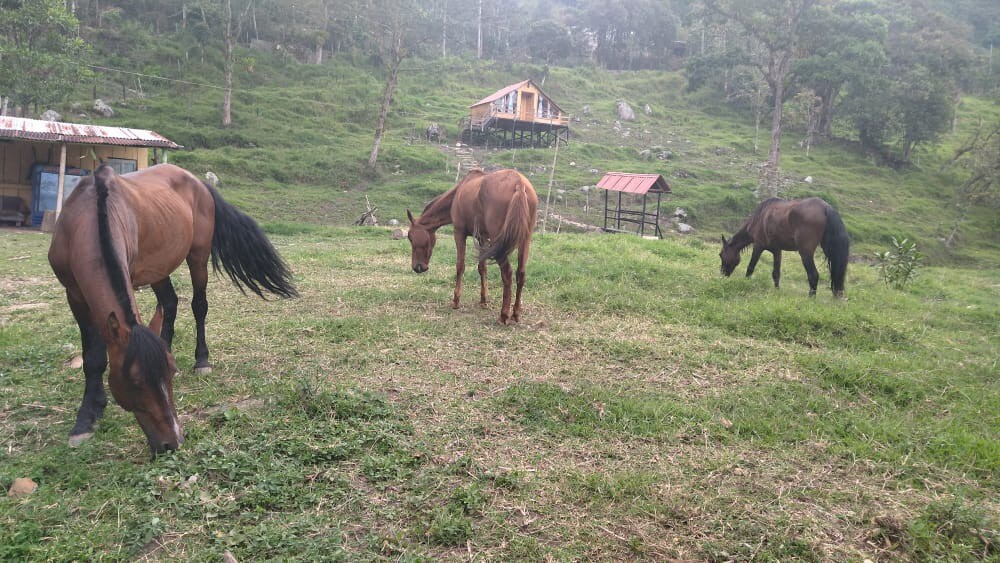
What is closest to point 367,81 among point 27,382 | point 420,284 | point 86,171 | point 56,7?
point 56,7

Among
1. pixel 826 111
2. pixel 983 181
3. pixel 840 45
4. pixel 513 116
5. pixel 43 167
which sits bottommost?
pixel 43 167

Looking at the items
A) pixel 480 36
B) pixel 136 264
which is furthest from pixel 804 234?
pixel 480 36

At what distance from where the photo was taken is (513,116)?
109 feet

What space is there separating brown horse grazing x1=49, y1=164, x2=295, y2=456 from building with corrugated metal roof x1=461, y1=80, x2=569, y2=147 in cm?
2949

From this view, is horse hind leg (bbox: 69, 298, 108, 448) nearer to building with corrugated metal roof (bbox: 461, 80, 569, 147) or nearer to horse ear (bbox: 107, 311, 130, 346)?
horse ear (bbox: 107, 311, 130, 346)

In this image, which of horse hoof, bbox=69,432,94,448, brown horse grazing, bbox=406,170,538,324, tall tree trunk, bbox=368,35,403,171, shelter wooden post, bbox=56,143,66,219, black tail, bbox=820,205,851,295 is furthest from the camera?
tall tree trunk, bbox=368,35,403,171

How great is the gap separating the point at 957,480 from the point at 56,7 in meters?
27.3

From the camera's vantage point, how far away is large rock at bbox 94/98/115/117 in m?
25.6

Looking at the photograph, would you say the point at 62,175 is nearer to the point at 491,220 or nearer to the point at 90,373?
the point at 491,220

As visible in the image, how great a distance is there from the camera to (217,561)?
253 cm

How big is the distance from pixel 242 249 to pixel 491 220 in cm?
287

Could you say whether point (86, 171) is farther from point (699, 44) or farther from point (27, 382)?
point (699, 44)

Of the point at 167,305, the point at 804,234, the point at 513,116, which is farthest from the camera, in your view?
the point at 513,116

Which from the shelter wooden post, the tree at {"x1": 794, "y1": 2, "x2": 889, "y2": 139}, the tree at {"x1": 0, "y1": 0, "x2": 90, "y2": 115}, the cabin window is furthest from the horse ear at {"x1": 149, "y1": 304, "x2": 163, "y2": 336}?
the tree at {"x1": 794, "y1": 2, "x2": 889, "y2": 139}
